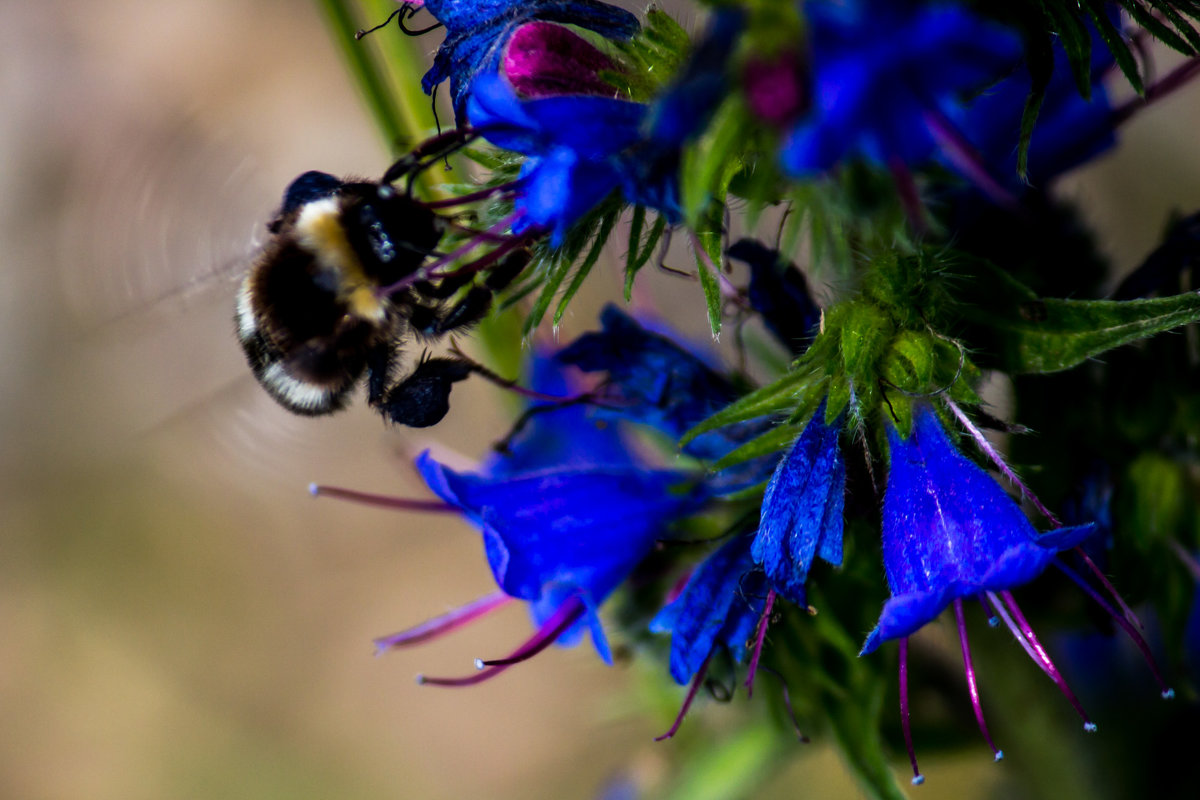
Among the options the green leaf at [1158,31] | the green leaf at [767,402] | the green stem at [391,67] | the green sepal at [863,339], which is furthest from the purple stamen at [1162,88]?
the green stem at [391,67]

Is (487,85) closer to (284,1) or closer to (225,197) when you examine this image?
(225,197)

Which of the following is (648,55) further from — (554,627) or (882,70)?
(554,627)

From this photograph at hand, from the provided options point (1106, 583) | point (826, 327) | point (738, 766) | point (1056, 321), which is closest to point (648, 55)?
point (826, 327)

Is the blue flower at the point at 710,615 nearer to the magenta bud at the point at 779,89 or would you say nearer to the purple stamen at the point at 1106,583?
the purple stamen at the point at 1106,583

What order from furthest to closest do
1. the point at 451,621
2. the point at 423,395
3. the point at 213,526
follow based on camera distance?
the point at 213,526, the point at 451,621, the point at 423,395

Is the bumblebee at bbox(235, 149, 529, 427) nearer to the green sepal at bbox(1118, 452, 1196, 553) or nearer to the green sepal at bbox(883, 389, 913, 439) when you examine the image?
the green sepal at bbox(883, 389, 913, 439)

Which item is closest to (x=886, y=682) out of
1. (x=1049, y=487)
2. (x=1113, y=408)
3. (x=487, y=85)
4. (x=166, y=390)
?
(x=1049, y=487)

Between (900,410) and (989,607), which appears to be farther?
(989,607)
